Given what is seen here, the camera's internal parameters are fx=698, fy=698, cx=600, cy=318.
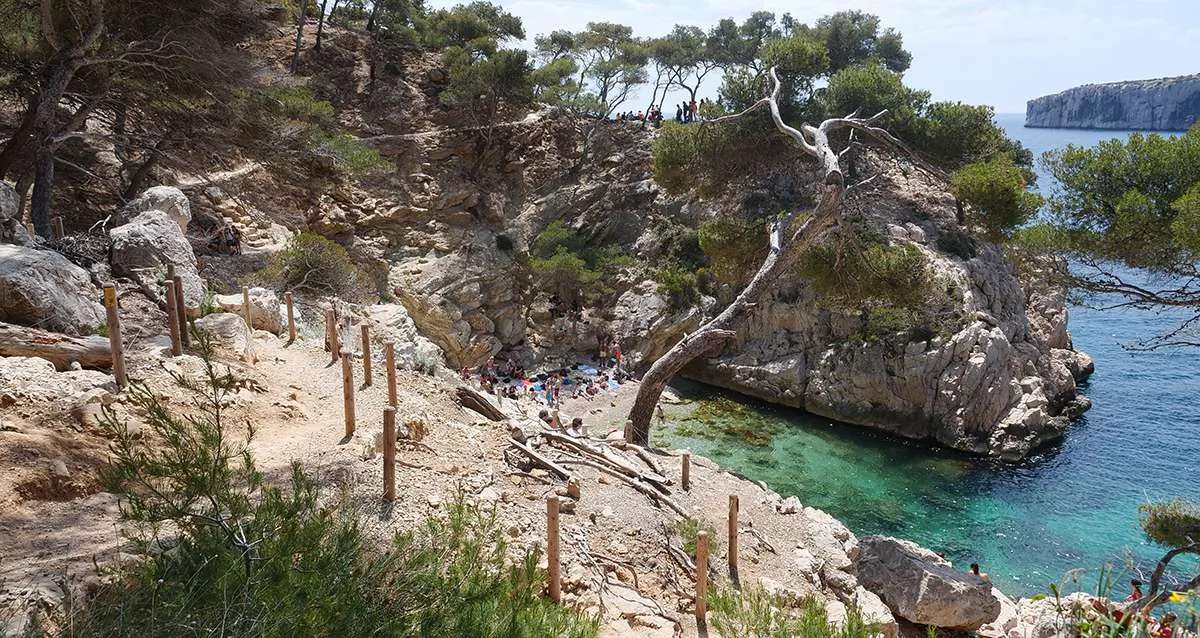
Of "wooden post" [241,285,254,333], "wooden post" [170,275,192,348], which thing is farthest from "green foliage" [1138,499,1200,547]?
"wooden post" [241,285,254,333]

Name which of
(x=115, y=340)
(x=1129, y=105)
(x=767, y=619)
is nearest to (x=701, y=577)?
(x=767, y=619)

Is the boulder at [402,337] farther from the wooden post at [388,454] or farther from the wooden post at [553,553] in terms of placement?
the wooden post at [553,553]

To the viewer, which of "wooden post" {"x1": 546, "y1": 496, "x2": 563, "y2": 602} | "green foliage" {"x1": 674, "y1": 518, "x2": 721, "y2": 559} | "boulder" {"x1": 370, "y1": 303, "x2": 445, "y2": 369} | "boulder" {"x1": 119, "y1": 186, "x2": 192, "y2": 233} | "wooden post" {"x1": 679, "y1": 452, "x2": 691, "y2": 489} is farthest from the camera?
"boulder" {"x1": 119, "y1": 186, "x2": 192, "y2": 233}

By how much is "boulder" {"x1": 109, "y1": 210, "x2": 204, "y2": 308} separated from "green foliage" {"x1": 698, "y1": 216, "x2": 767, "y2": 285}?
15.4 meters

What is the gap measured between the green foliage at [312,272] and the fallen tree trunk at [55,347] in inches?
347

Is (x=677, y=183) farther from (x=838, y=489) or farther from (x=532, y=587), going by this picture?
(x=532, y=587)

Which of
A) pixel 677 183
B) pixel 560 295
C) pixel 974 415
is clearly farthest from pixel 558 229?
pixel 974 415

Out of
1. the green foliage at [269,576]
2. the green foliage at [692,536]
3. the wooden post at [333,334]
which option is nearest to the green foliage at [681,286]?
the wooden post at [333,334]

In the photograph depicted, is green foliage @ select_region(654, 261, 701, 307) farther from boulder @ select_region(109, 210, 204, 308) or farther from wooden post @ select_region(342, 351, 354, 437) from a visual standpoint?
wooden post @ select_region(342, 351, 354, 437)

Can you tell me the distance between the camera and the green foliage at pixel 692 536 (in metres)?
9.14

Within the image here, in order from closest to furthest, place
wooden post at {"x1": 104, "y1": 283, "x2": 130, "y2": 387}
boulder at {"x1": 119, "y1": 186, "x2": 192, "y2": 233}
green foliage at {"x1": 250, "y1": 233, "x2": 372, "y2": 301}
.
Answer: wooden post at {"x1": 104, "y1": 283, "x2": 130, "y2": 387} < boulder at {"x1": 119, "y1": 186, "x2": 192, "y2": 233} < green foliage at {"x1": 250, "y1": 233, "x2": 372, "y2": 301}

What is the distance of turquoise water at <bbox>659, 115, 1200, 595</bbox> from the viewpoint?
16250mm

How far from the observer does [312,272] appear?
60.8 feet

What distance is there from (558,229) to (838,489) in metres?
16.4
